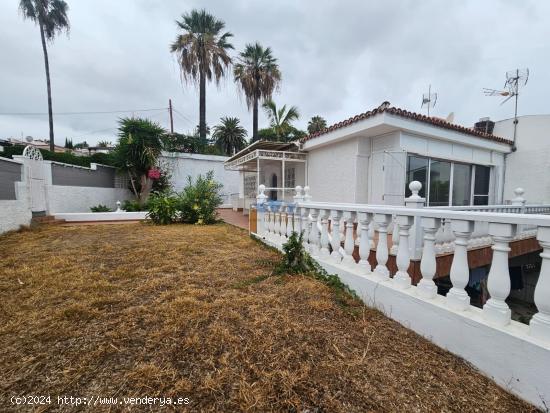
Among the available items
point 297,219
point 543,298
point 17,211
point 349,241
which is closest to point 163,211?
point 17,211

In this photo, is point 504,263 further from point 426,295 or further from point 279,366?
point 279,366

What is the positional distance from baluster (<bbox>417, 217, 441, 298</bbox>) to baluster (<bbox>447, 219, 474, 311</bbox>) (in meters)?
0.15

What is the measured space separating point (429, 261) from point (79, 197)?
1215 centimetres

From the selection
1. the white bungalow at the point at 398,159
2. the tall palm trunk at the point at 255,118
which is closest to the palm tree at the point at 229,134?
the tall palm trunk at the point at 255,118

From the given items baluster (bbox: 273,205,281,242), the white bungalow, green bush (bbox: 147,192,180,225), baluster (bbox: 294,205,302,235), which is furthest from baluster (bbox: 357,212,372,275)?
green bush (bbox: 147,192,180,225)

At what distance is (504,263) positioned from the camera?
1475mm

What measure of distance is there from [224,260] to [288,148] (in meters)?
6.39

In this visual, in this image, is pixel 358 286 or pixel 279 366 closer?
pixel 279 366

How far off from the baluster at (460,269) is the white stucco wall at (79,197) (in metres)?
11.0

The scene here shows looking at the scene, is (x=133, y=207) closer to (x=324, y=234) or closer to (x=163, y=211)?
(x=163, y=211)

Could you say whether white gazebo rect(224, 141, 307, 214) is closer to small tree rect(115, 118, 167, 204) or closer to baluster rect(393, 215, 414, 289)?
small tree rect(115, 118, 167, 204)

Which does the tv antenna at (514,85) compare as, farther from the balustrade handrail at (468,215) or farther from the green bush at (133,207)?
the green bush at (133,207)

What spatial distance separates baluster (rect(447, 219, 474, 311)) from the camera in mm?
1654

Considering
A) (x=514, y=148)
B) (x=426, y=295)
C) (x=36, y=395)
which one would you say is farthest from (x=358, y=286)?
(x=514, y=148)
